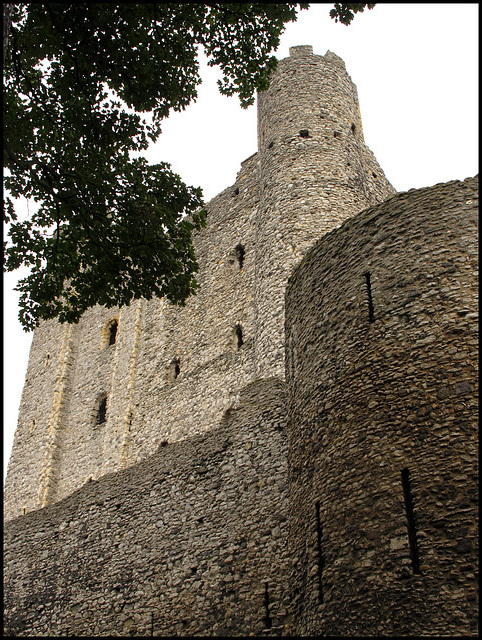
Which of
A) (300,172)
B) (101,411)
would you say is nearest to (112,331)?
(101,411)

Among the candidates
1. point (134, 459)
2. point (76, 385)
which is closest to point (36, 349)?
point (76, 385)

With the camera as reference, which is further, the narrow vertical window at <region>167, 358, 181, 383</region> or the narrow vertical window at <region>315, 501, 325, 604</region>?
the narrow vertical window at <region>167, 358, 181, 383</region>

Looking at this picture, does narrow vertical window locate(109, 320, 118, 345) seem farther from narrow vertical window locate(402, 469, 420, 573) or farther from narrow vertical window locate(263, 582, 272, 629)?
narrow vertical window locate(402, 469, 420, 573)

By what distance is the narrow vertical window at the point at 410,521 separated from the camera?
6040 millimetres

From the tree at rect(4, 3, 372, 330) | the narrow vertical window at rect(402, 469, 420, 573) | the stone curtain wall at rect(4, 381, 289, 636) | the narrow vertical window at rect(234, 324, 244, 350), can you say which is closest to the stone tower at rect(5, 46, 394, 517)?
Answer: the narrow vertical window at rect(234, 324, 244, 350)

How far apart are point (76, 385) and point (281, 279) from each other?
11345mm

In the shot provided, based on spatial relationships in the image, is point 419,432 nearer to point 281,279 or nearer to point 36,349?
point 281,279

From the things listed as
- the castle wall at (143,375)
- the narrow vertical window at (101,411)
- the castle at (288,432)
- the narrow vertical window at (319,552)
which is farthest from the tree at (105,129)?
the narrow vertical window at (101,411)

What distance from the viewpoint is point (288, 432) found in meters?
8.80

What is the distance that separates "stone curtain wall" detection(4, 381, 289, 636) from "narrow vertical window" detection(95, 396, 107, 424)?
7029 millimetres

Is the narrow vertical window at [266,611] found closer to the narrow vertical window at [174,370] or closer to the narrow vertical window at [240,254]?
the narrow vertical window at [174,370]

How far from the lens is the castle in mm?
6426

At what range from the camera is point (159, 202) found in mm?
10188

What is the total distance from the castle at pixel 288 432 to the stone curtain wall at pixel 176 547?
0.04 m
